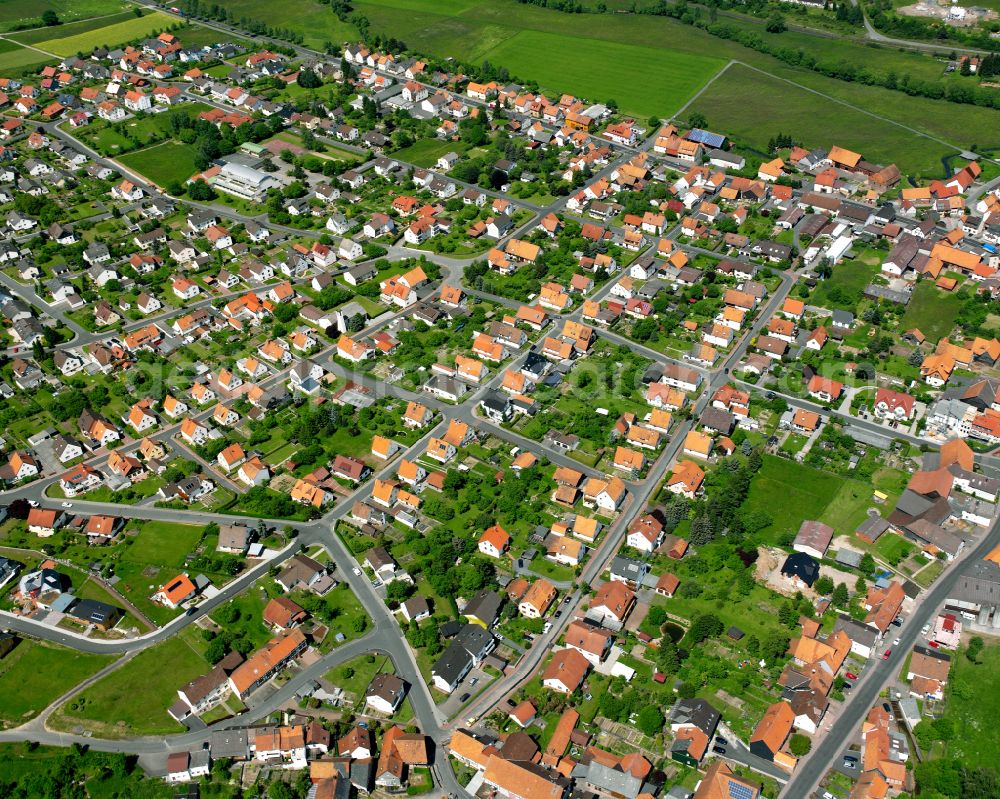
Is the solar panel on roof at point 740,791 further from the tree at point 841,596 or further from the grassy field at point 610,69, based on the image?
the grassy field at point 610,69

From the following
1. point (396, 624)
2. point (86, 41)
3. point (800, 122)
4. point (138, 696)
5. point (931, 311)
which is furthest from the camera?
point (86, 41)

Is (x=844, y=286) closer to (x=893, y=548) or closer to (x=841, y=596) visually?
(x=893, y=548)

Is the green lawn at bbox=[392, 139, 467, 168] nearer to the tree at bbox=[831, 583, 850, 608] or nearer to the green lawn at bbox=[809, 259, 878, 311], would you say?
the green lawn at bbox=[809, 259, 878, 311]

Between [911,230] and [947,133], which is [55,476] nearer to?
[911,230]

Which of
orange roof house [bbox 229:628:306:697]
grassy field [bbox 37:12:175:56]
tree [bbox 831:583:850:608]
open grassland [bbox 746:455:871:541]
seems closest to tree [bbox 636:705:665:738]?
tree [bbox 831:583:850:608]

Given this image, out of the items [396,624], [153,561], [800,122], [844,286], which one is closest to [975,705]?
[396,624]

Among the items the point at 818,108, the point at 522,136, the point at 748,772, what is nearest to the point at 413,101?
the point at 522,136
